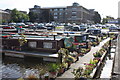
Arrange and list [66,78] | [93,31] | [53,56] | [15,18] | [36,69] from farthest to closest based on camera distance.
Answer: [15,18]
[93,31]
[53,56]
[36,69]
[66,78]

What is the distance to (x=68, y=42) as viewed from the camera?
71.2 feet

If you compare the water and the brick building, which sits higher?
the brick building

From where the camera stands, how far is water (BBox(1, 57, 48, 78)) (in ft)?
48.7

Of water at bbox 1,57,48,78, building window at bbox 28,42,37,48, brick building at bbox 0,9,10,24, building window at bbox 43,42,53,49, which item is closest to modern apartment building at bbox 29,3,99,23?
brick building at bbox 0,9,10,24

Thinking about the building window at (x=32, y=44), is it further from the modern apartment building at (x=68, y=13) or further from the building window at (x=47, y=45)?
the modern apartment building at (x=68, y=13)

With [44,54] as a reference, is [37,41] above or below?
above

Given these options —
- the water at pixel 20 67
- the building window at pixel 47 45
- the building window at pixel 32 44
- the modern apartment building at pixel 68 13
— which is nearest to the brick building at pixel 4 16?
the modern apartment building at pixel 68 13

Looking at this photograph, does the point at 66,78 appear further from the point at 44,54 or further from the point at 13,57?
the point at 13,57

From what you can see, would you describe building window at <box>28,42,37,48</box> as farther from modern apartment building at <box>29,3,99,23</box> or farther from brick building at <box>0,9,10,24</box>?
modern apartment building at <box>29,3,99,23</box>

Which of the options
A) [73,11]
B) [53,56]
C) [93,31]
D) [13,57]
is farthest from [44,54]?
[73,11]

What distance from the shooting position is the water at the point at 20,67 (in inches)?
584

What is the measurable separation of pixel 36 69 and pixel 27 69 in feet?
3.02

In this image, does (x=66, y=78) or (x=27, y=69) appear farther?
(x=27, y=69)

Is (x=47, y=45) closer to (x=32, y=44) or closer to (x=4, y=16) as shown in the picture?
(x=32, y=44)
